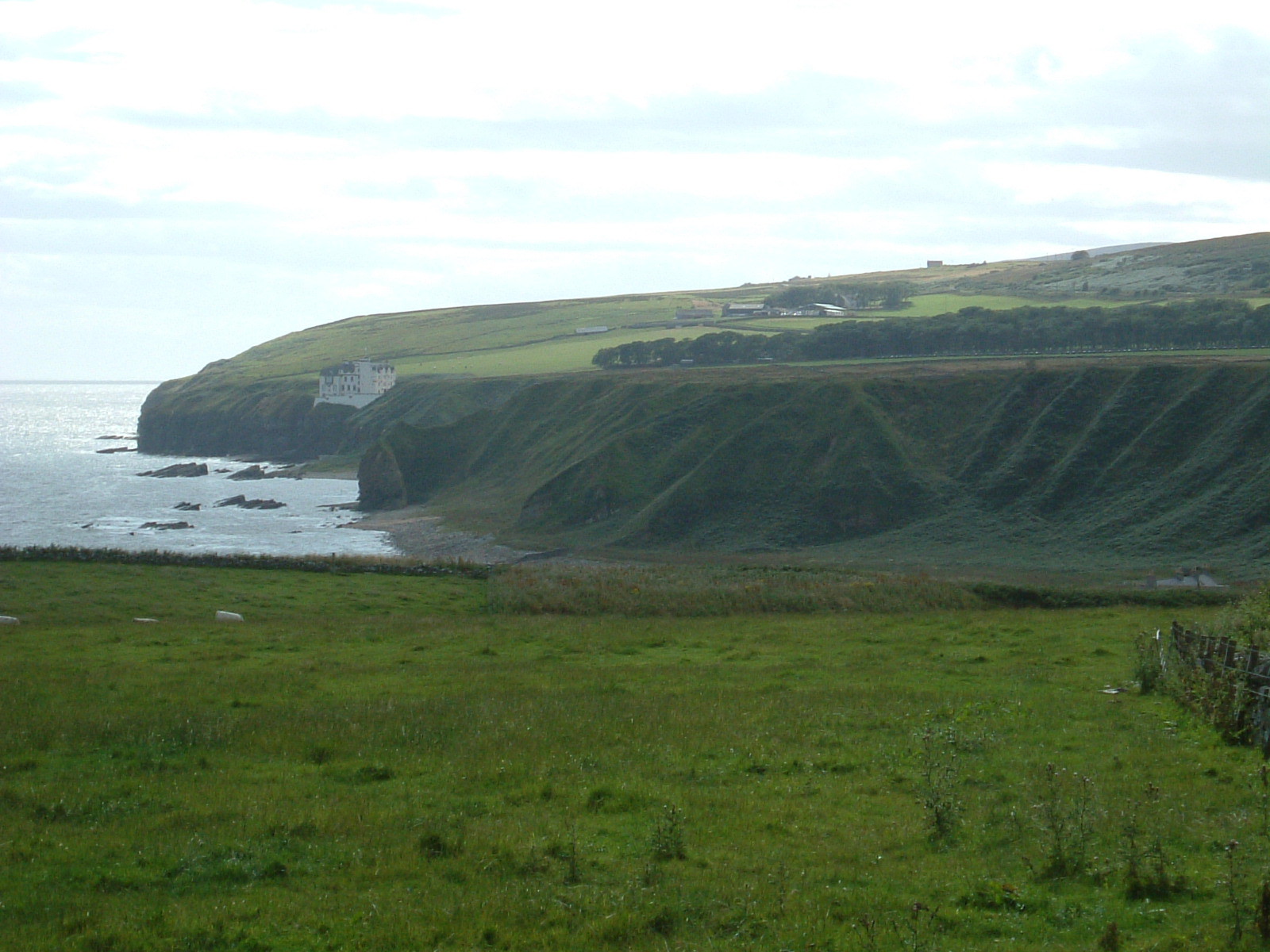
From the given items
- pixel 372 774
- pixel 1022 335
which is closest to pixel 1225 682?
pixel 372 774

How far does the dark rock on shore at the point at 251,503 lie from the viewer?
117931 millimetres

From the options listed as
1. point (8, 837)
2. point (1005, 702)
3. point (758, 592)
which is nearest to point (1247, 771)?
point (1005, 702)

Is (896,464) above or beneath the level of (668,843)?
beneath

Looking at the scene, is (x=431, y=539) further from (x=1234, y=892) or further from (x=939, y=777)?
(x=1234, y=892)

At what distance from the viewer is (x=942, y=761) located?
1625 centimetres

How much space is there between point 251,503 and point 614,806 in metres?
112

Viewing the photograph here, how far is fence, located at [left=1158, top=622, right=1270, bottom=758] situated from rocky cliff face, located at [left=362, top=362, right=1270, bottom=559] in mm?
51506

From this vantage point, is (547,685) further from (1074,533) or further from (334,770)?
(1074,533)

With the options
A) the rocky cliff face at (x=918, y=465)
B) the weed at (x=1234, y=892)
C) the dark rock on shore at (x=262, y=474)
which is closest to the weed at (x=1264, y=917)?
the weed at (x=1234, y=892)

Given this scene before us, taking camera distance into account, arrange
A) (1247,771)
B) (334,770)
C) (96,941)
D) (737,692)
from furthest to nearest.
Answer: (737,692) < (334,770) < (1247,771) < (96,941)

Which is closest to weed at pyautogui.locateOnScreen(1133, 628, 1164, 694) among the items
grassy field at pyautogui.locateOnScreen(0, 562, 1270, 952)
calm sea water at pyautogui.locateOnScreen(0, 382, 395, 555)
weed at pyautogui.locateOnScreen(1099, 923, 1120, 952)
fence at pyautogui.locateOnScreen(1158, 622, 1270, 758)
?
fence at pyautogui.locateOnScreen(1158, 622, 1270, 758)

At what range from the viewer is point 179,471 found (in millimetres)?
157125

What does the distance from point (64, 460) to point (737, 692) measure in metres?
184

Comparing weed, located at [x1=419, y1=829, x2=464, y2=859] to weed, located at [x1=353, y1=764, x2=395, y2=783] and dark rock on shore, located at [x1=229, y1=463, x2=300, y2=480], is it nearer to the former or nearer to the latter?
weed, located at [x1=353, y1=764, x2=395, y2=783]
